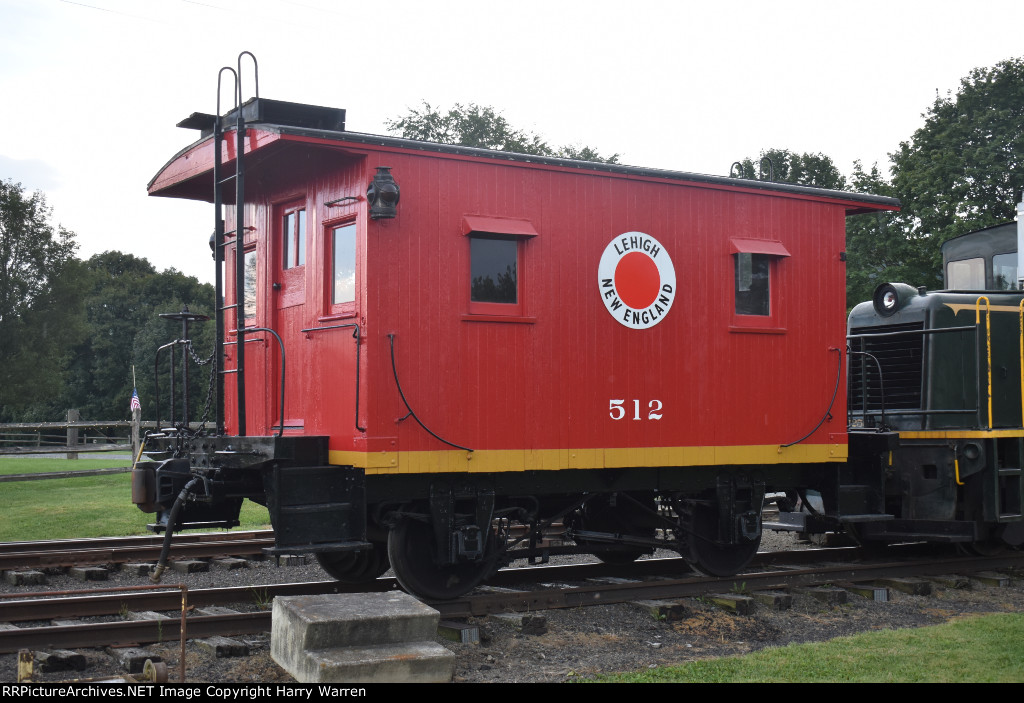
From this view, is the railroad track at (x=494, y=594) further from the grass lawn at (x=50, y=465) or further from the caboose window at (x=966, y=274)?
the grass lawn at (x=50, y=465)

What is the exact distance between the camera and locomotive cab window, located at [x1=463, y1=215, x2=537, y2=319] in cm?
805

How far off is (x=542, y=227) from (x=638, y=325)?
122cm

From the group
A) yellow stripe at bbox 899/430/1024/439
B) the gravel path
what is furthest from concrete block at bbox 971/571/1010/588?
yellow stripe at bbox 899/430/1024/439

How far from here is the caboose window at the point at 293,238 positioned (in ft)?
28.2

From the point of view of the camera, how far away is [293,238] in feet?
28.5

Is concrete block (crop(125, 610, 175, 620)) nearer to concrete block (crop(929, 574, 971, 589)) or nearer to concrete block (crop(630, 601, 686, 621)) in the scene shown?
concrete block (crop(630, 601, 686, 621))

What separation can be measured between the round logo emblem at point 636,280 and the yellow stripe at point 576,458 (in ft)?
3.77

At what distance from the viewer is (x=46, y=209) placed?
3291cm

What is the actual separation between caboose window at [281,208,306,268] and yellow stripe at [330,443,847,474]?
6.08ft

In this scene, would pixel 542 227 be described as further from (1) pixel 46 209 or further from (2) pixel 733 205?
(1) pixel 46 209

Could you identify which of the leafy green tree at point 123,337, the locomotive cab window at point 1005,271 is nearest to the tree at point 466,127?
the leafy green tree at point 123,337

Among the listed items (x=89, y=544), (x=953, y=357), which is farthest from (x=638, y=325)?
(x=89, y=544)

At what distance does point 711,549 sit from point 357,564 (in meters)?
3.24

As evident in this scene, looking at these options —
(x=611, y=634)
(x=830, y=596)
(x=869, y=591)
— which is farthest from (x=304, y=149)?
(x=869, y=591)
